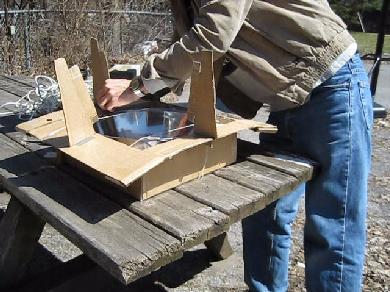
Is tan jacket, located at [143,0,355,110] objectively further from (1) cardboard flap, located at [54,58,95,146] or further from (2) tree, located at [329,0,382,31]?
(2) tree, located at [329,0,382,31]

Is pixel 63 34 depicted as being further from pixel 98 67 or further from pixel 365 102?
pixel 365 102

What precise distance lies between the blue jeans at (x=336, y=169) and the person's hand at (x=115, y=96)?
496 millimetres

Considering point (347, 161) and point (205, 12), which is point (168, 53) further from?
point (347, 161)

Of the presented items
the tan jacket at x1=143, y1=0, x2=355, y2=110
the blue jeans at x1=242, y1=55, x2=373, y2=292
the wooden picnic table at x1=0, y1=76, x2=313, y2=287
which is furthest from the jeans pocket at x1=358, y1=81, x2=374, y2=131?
the wooden picnic table at x1=0, y1=76, x2=313, y2=287

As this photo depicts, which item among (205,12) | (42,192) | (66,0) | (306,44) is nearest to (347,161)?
(306,44)

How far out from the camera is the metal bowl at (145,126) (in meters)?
1.46

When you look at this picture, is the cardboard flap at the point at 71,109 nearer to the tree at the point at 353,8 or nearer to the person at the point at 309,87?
the person at the point at 309,87

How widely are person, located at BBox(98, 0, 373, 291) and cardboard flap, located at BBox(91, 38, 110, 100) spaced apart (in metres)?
0.14

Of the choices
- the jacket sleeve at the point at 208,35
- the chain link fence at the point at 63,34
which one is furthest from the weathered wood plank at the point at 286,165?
the chain link fence at the point at 63,34

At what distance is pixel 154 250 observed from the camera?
43.4 inches

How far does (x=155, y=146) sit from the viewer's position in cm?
136

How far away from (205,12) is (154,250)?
2.21 feet

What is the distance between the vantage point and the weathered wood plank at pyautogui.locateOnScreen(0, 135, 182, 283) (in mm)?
1071

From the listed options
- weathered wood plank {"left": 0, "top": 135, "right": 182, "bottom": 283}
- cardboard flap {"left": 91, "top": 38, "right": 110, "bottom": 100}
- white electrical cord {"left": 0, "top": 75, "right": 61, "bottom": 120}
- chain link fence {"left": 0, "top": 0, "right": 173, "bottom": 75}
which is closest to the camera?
weathered wood plank {"left": 0, "top": 135, "right": 182, "bottom": 283}
